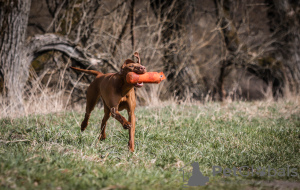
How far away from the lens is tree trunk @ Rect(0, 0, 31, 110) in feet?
22.3

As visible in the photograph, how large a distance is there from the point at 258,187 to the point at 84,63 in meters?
6.39

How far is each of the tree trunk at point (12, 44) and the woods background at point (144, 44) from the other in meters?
0.02

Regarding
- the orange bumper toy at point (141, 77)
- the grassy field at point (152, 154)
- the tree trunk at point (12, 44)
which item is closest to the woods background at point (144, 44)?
the tree trunk at point (12, 44)

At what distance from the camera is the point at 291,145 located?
4137 millimetres

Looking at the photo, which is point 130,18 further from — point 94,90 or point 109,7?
point 94,90

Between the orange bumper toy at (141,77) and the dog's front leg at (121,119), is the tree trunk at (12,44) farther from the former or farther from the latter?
the orange bumper toy at (141,77)

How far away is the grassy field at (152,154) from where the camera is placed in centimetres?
246

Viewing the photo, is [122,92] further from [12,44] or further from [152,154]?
[12,44]

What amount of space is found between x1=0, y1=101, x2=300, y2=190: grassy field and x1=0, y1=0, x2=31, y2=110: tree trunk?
165 cm

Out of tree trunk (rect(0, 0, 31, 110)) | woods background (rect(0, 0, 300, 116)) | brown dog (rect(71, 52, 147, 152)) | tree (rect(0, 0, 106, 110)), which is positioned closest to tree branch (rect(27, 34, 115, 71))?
woods background (rect(0, 0, 300, 116))

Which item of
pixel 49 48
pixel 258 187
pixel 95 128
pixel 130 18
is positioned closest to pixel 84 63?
pixel 49 48

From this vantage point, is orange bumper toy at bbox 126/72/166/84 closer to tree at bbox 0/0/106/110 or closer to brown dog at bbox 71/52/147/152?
brown dog at bbox 71/52/147/152

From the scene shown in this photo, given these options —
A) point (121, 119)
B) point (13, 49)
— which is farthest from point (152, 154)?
point (13, 49)

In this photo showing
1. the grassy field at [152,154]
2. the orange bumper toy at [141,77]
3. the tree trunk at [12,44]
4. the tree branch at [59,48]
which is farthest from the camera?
the tree branch at [59,48]
